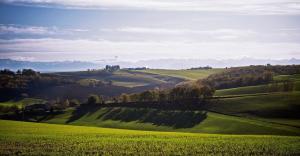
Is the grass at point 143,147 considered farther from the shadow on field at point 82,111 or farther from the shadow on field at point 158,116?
the shadow on field at point 82,111

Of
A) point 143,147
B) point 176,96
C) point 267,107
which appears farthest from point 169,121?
point 143,147

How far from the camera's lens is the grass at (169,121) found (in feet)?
353

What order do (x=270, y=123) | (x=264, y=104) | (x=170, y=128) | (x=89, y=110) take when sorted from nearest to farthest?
(x=270, y=123) → (x=170, y=128) → (x=264, y=104) → (x=89, y=110)

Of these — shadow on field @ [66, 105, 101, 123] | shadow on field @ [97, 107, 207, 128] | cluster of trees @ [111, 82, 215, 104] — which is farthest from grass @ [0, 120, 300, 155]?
cluster of trees @ [111, 82, 215, 104]

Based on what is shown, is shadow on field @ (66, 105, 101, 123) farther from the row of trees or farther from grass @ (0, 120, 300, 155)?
grass @ (0, 120, 300, 155)

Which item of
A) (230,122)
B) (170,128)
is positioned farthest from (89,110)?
(230,122)

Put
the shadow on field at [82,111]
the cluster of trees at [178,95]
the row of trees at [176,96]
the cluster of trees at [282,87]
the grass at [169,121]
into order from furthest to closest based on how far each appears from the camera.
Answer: the cluster of trees at [282,87] → the row of trees at [176,96] → the cluster of trees at [178,95] → the shadow on field at [82,111] → the grass at [169,121]

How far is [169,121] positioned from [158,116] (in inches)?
329

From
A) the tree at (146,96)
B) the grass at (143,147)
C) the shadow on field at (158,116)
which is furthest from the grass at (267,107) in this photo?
the grass at (143,147)

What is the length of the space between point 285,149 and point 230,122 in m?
62.0

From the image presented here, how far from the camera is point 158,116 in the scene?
141m

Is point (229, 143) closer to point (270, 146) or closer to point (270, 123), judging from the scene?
point (270, 146)

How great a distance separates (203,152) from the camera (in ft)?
175

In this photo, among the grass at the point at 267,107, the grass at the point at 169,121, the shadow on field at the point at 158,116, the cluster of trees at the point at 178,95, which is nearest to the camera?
the grass at the point at 169,121
